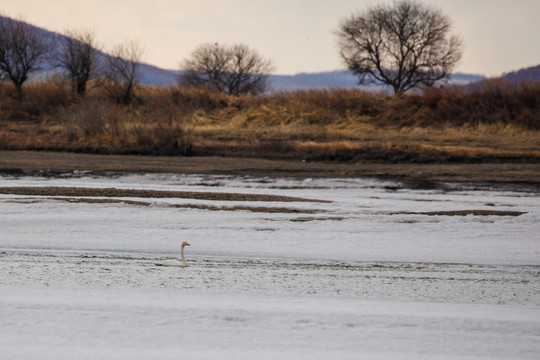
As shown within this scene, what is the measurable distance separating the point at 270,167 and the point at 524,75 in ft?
72.0

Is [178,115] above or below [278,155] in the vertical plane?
above

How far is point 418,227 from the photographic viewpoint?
10.4 m

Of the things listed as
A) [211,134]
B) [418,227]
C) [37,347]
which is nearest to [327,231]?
[418,227]

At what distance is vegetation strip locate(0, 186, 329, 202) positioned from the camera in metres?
13.3

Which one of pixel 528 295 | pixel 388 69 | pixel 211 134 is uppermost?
pixel 388 69

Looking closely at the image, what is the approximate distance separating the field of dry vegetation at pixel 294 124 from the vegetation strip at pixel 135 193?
345 inches

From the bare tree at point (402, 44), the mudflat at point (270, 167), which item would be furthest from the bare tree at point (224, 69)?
the mudflat at point (270, 167)

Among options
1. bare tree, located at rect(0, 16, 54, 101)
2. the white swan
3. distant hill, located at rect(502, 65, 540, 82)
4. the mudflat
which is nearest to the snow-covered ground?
the white swan

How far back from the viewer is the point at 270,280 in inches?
276

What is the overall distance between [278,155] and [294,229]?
12540 millimetres

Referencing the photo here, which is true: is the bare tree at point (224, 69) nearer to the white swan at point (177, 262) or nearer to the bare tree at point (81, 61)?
the bare tree at point (81, 61)

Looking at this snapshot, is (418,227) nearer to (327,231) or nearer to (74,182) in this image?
(327,231)

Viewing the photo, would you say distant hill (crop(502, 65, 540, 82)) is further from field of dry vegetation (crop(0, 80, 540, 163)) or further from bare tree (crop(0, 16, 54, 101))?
bare tree (crop(0, 16, 54, 101))

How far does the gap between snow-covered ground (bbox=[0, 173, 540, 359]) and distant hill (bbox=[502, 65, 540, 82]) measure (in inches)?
862
